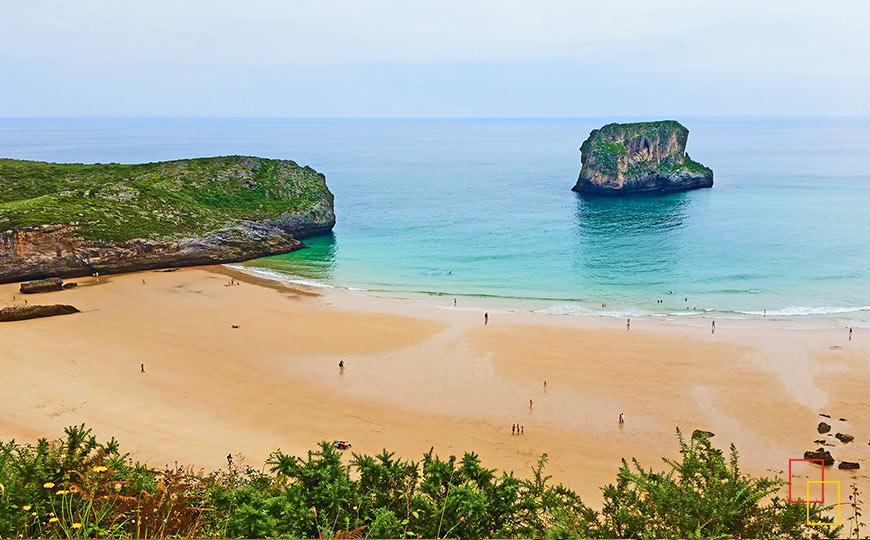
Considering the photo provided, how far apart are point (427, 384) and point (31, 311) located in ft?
89.4

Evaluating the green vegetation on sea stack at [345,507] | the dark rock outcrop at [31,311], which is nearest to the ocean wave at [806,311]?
the green vegetation on sea stack at [345,507]

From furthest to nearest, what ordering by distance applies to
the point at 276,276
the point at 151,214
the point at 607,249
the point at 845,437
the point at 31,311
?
the point at 607,249 → the point at 151,214 → the point at 276,276 → the point at 31,311 → the point at 845,437

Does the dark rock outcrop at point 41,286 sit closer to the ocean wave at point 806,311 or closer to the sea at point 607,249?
the sea at point 607,249

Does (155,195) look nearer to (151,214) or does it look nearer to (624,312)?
(151,214)

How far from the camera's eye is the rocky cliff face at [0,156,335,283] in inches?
1950

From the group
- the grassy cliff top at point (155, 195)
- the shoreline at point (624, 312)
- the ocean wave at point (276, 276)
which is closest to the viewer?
A: the shoreline at point (624, 312)

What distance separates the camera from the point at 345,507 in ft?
39.1

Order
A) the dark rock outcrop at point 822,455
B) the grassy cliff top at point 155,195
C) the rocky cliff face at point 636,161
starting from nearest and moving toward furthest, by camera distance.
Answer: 1. the dark rock outcrop at point 822,455
2. the grassy cliff top at point 155,195
3. the rocky cliff face at point 636,161

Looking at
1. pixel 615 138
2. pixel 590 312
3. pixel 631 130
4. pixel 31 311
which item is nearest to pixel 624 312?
pixel 590 312

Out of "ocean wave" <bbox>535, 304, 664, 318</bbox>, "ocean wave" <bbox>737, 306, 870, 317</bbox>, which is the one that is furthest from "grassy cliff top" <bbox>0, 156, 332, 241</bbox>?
"ocean wave" <bbox>737, 306, 870, 317</bbox>

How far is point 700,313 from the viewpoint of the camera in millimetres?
43000

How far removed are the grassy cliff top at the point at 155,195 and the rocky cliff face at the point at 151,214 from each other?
0.30ft

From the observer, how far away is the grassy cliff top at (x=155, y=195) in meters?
52.9

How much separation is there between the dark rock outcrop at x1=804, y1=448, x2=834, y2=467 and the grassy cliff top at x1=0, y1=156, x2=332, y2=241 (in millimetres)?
51181
